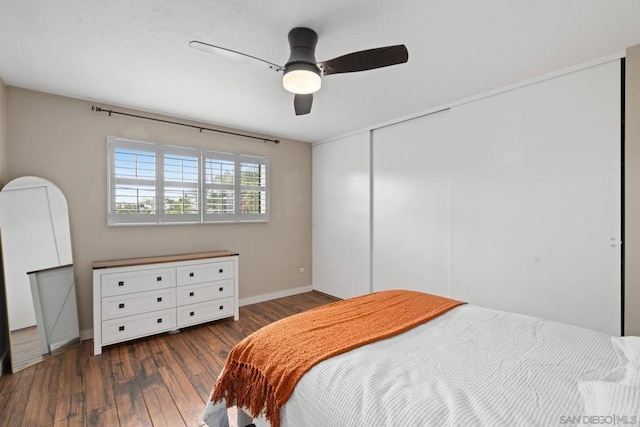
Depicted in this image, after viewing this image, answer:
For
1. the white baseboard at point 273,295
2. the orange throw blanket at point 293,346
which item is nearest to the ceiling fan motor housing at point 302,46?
the orange throw blanket at point 293,346

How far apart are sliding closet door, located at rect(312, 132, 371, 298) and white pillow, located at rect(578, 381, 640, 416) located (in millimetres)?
3119

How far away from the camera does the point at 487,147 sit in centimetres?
289

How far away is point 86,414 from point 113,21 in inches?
98.4

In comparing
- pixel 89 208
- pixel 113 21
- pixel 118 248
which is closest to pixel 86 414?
pixel 118 248

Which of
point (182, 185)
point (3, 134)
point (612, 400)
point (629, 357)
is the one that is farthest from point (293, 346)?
point (3, 134)

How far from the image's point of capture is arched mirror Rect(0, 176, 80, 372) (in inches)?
99.3

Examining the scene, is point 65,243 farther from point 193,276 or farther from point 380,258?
point 380,258

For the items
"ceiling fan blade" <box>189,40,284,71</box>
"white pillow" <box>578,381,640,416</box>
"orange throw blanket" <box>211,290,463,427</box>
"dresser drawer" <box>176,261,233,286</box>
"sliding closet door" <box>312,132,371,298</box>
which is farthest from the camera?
"sliding closet door" <box>312,132,371,298</box>

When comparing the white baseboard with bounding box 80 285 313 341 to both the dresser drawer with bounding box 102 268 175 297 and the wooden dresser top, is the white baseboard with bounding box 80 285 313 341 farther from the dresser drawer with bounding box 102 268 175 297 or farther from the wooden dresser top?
the dresser drawer with bounding box 102 268 175 297

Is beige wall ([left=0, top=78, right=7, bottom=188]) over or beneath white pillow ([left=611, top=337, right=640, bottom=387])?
over

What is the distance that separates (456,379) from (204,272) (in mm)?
2917

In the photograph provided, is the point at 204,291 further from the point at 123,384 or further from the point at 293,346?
the point at 293,346

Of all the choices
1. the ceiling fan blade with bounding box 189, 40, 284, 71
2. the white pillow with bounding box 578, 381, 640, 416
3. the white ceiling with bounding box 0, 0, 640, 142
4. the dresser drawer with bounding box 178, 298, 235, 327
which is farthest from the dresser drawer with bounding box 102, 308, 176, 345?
the white pillow with bounding box 578, 381, 640, 416

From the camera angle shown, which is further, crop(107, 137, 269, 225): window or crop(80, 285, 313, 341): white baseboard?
crop(80, 285, 313, 341): white baseboard
